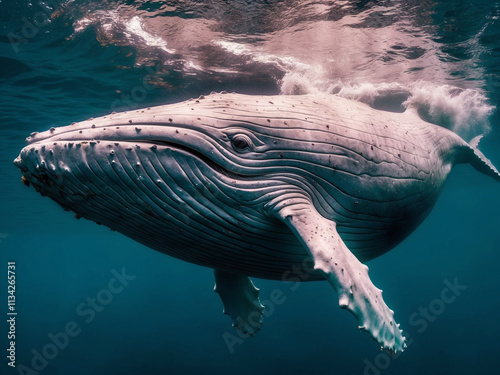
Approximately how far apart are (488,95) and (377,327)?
60.2 ft

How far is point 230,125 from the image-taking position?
3752 millimetres

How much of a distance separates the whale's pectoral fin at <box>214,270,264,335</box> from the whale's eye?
115 inches

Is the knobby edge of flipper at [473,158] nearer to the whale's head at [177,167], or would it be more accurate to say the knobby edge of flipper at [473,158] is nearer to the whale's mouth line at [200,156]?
the whale's head at [177,167]

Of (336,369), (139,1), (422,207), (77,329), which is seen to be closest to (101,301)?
(77,329)

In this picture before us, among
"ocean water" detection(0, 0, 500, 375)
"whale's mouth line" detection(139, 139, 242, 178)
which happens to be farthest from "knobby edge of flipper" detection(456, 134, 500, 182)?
"whale's mouth line" detection(139, 139, 242, 178)

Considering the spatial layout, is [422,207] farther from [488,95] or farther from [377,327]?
[488,95]

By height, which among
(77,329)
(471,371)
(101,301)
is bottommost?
(101,301)

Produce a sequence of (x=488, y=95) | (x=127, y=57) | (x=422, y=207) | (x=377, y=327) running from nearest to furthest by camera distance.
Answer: (x=377, y=327) < (x=422, y=207) < (x=127, y=57) < (x=488, y=95)

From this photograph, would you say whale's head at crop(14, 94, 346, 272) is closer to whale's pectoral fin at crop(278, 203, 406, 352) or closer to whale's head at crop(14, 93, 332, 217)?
whale's head at crop(14, 93, 332, 217)

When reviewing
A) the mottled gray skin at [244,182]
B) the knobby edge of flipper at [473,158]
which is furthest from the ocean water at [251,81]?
the mottled gray skin at [244,182]

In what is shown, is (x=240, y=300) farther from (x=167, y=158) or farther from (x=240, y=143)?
(x=167, y=158)

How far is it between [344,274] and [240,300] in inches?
137

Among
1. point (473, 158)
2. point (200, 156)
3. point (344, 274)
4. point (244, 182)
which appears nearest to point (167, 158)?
point (200, 156)

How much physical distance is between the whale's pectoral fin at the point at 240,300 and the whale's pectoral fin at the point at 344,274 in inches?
114
